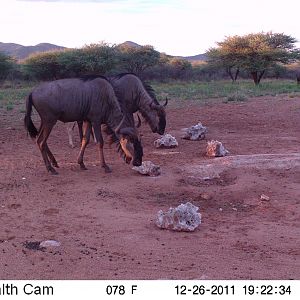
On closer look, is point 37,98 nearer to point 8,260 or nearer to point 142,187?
point 142,187

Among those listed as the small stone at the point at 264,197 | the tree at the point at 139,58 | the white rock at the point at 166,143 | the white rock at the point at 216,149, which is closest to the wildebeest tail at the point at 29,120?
the white rock at the point at 166,143

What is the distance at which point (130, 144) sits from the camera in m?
8.60

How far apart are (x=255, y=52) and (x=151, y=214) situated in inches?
1307

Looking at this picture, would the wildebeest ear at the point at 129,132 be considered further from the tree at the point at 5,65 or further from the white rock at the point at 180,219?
the tree at the point at 5,65

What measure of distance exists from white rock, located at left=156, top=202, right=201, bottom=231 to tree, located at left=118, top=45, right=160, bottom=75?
117ft

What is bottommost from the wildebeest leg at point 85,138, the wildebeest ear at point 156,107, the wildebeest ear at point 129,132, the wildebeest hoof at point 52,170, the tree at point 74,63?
the wildebeest hoof at point 52,170

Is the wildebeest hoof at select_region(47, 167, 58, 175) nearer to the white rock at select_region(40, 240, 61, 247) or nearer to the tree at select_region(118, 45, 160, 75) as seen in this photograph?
the white rock at select_region(40, 240, 61, 247)

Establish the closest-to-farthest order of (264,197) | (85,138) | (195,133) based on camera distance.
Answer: (264,197), (85,138), (195,133)

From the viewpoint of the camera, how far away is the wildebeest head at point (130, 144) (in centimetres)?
845

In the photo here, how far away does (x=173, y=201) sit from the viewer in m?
7.35

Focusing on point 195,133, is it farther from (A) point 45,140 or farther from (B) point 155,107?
(A) point 45,140

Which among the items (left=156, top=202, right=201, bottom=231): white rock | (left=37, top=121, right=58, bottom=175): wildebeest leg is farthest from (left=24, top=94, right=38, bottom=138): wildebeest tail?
(left=156, top=202, right=201, bottom=231): white rock

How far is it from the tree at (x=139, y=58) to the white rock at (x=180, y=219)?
117ft

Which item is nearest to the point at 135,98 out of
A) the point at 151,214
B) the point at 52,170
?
the point at 52,170
